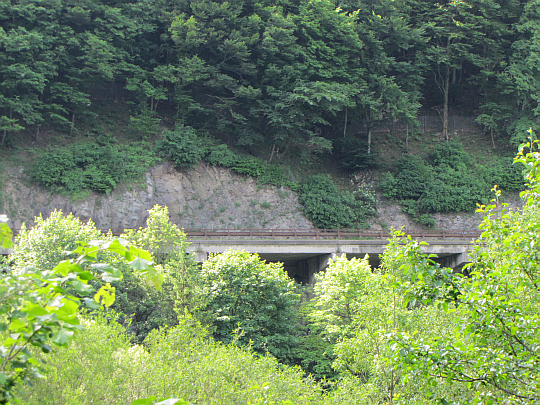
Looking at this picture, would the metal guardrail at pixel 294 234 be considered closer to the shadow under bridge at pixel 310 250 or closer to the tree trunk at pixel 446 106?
the shadow under bridge at pixel 310 250

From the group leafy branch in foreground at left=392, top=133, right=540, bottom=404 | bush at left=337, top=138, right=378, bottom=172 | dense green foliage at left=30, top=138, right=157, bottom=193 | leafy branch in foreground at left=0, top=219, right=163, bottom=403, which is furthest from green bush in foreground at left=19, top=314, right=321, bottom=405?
bush at left=337, top=138, right=378, bottom=172

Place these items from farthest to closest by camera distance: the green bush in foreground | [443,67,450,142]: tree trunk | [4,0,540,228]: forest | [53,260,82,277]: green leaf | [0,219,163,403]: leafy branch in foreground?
[443,67,450,142]: tree trunk → [4,0,540,228]: forest → the green bush in foreground → [53,260,82,277]: green leaf → [0,219,163,403]: leafy branch in foreground

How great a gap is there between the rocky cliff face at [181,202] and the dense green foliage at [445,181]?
10081 millimetres

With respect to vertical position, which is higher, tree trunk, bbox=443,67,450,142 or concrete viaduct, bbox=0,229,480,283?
tree trunk, bbox=443,67,450,142

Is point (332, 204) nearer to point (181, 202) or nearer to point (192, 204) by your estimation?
point (192, 204)

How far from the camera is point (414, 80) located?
46219mm

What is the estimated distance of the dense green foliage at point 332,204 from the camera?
3906 centimetres

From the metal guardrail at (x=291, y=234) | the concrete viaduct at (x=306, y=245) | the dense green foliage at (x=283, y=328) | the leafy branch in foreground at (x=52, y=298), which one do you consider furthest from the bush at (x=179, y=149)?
the leafy branch in foreground at (x=52, y=298)

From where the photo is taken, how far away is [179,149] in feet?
123

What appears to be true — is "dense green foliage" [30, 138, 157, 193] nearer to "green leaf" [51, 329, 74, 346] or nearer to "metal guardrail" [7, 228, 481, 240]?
"metal guardrail" [7, 228, 481, 240]

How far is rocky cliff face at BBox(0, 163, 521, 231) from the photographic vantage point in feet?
108

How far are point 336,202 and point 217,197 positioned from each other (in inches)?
397

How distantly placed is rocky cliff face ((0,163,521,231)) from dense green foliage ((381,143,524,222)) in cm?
109

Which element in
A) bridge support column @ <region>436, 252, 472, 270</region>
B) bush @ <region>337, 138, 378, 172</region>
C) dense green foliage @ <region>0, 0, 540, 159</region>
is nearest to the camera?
bridge support column @ <region>436, 252, 472, 270</region>
